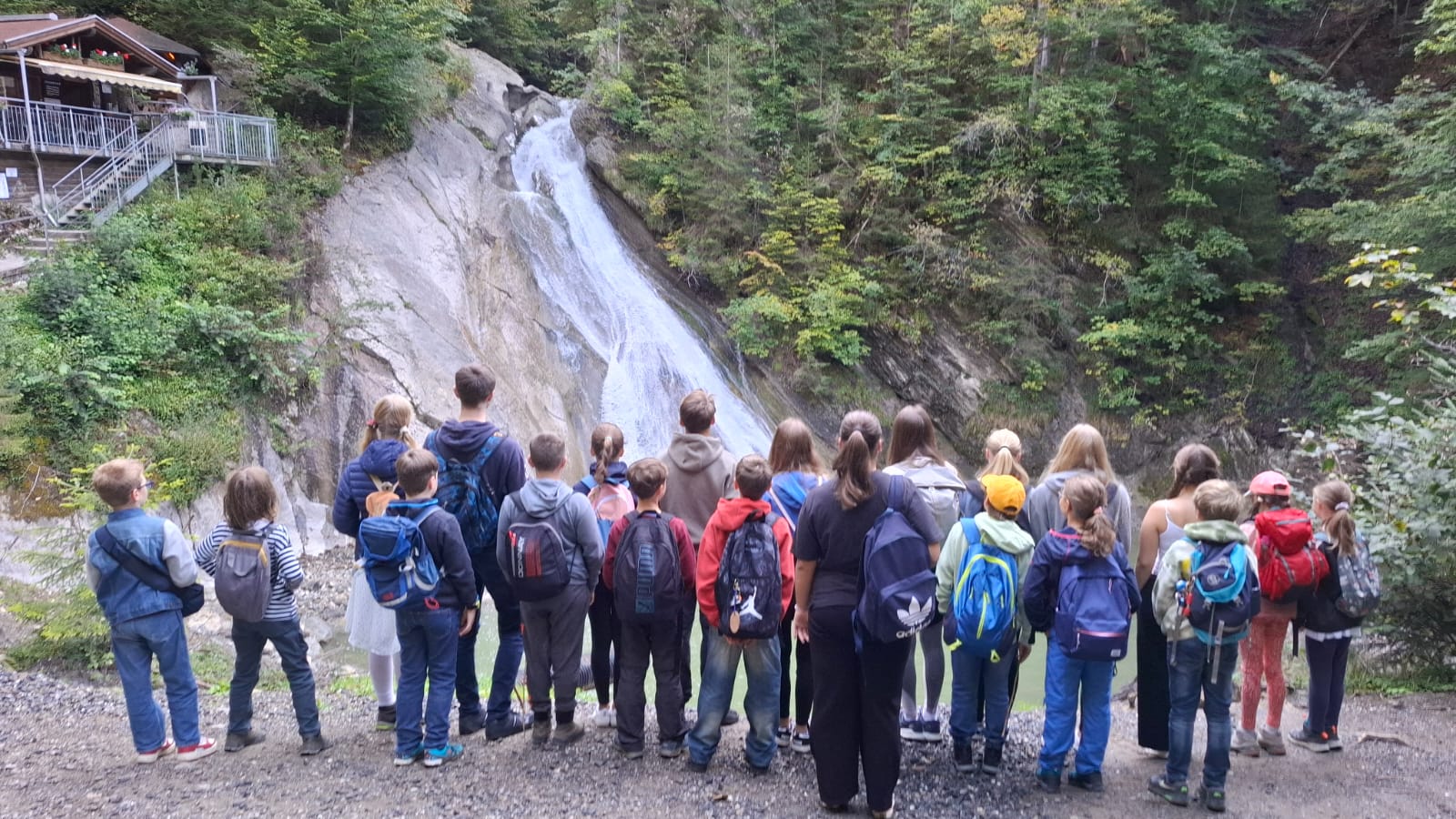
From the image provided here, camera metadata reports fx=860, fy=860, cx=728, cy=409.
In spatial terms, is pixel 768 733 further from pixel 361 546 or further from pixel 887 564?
pixel 361 546

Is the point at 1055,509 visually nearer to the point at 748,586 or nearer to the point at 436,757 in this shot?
the point at 748,586

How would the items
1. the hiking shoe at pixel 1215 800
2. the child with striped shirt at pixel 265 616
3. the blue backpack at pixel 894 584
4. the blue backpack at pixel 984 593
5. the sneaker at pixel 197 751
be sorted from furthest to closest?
1. the sneaker at pixel 197 751
2. the child with striped shirt at pixel 265 616
3. the hiking shoe at pixel 1215 800
4. the blue backpack at pixel 984 593
5. the blue backpack at pixel 894 584

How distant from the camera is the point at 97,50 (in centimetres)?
1638

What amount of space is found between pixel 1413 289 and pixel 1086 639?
1499cm

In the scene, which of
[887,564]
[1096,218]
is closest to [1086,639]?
[887,564]

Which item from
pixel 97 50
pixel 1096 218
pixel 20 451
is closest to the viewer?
pixel 20 451

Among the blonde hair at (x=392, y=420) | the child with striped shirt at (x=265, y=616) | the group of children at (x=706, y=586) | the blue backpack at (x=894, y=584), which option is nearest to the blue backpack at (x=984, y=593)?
the group of children at (x=706, y=586)

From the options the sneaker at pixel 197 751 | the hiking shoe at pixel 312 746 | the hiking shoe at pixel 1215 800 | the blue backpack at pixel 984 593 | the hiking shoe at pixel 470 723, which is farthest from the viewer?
the hiking shoe at pixel 470 723

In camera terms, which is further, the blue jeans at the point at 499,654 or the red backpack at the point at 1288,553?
the blue jeans at the point at 499,654

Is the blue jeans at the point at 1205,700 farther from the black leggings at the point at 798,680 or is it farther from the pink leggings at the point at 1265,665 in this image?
the black leggings at the point at 798,680

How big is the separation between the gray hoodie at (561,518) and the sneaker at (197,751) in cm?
224

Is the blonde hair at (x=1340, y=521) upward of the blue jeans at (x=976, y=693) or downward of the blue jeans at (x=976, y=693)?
upward

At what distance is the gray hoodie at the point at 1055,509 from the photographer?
5023 millimetres

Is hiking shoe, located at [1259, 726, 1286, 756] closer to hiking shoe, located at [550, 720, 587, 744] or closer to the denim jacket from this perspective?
hiking shoe, located at [550, 720, 587, 744]
